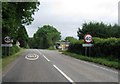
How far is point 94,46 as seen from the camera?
4153 centimetres

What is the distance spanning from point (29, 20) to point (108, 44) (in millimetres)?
17315

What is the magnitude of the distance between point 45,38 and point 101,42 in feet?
434

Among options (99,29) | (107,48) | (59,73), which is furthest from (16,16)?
(99,29)

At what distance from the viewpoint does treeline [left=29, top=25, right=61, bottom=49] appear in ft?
530

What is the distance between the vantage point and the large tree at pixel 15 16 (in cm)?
3397

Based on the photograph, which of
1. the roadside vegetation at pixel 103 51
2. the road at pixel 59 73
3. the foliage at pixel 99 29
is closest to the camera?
the road at pixel 59 73

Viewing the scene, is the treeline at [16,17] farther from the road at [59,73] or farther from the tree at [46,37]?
the tree at [46,37]

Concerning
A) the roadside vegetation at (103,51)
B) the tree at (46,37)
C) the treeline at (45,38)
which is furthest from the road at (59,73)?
the tree at (46,37)

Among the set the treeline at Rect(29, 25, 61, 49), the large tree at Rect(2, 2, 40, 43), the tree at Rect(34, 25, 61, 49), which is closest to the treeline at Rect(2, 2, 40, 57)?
the large tree at Rect(2, 2, 40, 43)

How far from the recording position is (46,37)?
551 ft

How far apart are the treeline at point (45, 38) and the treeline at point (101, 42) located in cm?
6279

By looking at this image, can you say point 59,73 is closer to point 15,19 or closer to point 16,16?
point 15,19

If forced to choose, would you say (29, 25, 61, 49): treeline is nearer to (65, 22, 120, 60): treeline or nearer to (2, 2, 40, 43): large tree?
(65, 22, 120, 60): treeline

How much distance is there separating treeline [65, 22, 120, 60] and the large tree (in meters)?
8.72
